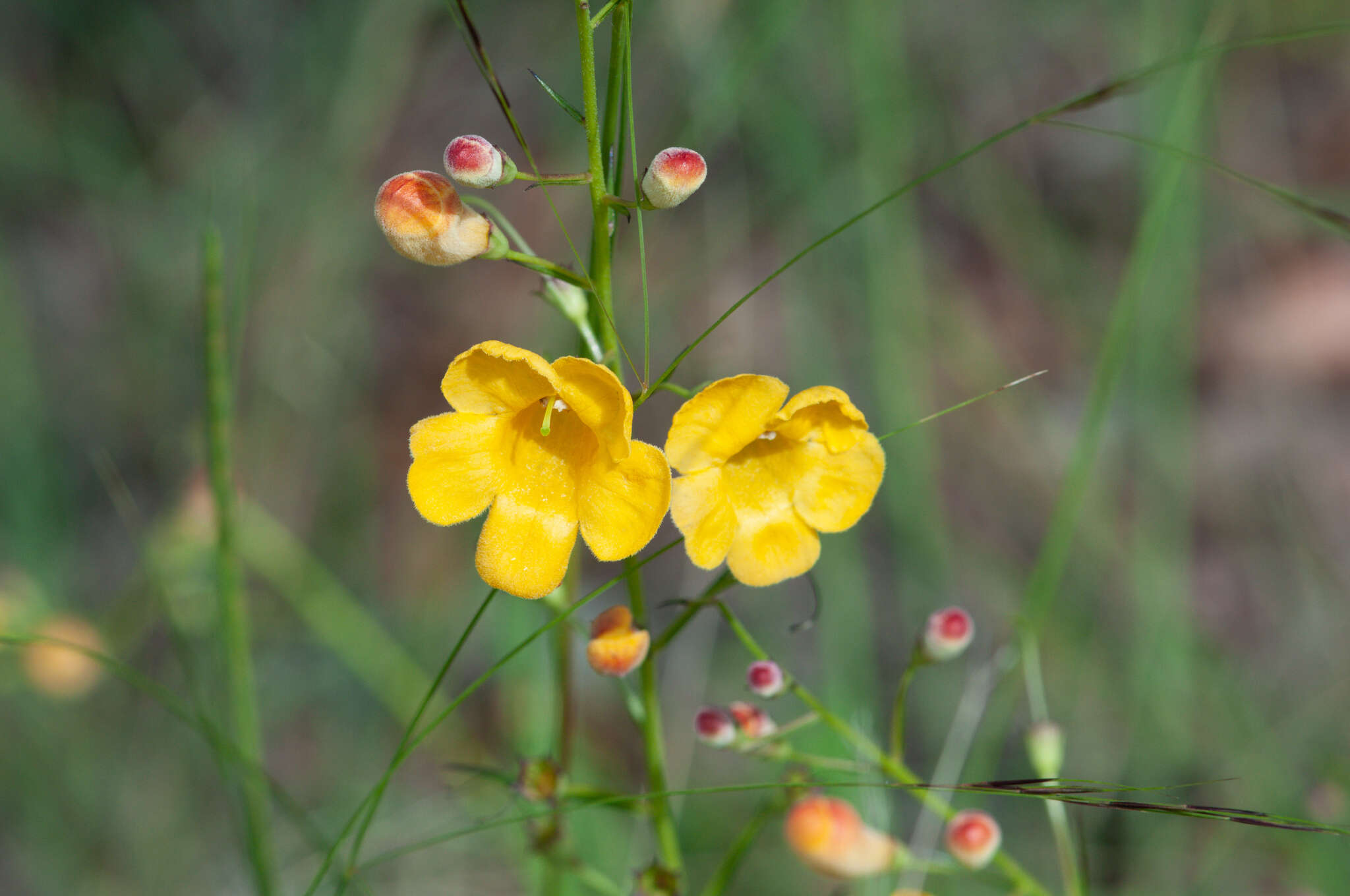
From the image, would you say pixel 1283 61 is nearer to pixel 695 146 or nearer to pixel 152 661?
pixel 695 146

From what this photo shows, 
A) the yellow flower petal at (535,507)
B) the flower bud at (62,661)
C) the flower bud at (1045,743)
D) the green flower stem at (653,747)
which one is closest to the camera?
the yellow flower petal at (535,507)

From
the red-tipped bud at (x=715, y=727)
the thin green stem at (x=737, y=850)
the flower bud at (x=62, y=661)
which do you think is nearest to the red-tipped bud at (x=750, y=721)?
the red-tipped bud at (x=715, y=727)

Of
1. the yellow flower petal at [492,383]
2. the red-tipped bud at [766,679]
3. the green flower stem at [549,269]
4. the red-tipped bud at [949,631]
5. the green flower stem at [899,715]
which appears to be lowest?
the green flower stem at [899,715]

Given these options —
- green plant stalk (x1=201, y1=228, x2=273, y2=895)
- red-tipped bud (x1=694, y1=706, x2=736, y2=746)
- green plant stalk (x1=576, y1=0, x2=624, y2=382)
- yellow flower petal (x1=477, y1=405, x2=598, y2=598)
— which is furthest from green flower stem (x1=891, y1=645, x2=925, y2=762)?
green plant stalk (x1=201, y1=228, x2=273, y2=895)

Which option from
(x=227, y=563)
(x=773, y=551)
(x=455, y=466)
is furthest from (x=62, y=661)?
(x=773, y=551)

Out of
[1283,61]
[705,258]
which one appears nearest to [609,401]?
[705,258]

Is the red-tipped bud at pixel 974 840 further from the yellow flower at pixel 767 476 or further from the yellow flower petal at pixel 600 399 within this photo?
the yellow flower petal at pixel 600 399

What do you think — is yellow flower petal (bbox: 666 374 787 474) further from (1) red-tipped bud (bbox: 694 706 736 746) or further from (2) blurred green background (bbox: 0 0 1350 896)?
(2) blurred green background (bbox: 0 0 1350 896)
